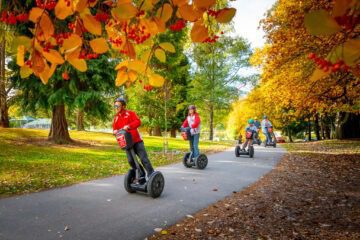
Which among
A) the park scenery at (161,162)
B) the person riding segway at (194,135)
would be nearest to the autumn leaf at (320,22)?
the park scenery at (161,162)

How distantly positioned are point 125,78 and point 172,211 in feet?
14.8

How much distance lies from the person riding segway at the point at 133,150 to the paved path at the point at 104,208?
24cm

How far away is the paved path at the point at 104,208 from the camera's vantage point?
4.91m

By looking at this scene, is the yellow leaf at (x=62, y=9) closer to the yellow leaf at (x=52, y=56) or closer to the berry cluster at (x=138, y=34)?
the yellow leaf at (x=52, y=56)

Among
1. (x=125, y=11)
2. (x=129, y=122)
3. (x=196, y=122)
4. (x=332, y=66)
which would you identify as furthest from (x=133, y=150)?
(x=332, y=66)

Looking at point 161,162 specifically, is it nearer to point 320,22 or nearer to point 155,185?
point 155,185

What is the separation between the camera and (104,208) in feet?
20.4

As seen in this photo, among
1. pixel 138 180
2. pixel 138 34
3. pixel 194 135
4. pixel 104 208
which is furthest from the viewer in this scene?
pixel 194 135

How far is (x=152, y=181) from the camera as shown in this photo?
697 cm

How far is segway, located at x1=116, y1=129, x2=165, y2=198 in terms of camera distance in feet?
22.7

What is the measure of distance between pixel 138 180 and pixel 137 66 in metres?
5.79

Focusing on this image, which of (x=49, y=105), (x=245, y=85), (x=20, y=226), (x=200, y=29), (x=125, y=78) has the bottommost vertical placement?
(x=20, y=226)

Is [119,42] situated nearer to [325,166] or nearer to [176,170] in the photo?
[176,170]

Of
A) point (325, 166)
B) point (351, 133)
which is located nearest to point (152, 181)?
point (325, 166)
